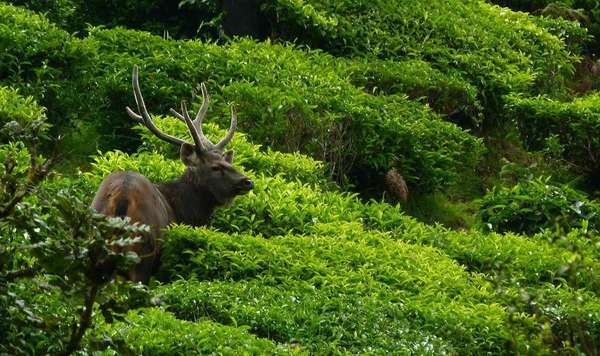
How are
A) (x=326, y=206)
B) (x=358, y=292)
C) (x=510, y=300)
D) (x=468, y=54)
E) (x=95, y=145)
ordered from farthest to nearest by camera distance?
(x=468, y=54)
(x=95, y=145)
(x=326, y=206)
(x=358, y=292)
(x=510, y=300)

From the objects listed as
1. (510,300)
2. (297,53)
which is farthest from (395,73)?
(510,300)

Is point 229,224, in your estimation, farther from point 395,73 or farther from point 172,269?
point 395,73

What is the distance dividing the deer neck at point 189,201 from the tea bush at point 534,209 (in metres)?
3.58

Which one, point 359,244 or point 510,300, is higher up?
point 510,300

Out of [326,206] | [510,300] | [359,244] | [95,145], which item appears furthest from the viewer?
[95,145]

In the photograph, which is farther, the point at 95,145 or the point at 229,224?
the point at 95,145

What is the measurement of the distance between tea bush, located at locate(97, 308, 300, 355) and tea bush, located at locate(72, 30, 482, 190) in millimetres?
5897

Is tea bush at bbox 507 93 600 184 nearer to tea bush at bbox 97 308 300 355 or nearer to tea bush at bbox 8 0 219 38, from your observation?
tea bush at bbox 8 0 219 38

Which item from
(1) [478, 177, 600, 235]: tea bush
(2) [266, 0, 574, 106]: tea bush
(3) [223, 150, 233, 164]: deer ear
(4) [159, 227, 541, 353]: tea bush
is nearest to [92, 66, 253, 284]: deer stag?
(3) [223, 150, 233, 164]: deer ear

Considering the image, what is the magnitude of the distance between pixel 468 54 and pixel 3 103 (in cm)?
723

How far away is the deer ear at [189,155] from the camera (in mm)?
13164

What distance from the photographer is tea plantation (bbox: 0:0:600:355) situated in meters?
8.55

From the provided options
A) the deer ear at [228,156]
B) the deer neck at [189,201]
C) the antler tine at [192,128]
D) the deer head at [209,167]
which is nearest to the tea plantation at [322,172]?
the deer neck at [189,201]

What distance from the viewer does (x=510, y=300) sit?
23.2ft
